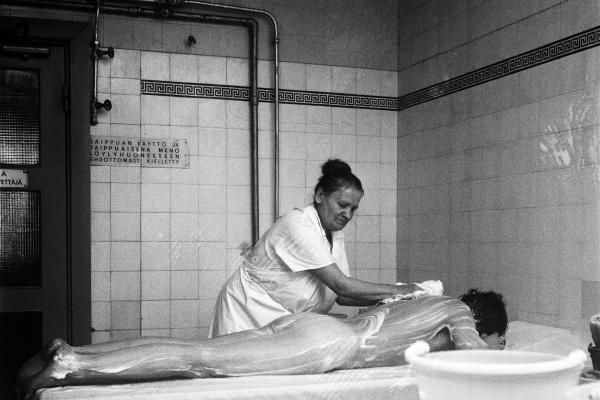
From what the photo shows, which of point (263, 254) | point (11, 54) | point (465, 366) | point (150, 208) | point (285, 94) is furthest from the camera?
point (285, 94)

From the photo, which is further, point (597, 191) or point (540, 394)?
point (597, 191)

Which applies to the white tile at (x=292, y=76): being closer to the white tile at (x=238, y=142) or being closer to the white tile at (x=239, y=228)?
the white tile at (x=238, y=142)

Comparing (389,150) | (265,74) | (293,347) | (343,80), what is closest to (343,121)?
(343,80)

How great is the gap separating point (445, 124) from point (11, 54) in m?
2.66

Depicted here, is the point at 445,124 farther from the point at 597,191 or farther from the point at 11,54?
the point at 11,54

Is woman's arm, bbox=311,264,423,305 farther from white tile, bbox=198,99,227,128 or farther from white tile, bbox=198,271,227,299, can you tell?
white tile, bbox=198,99,227,128

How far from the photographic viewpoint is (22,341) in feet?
13.3

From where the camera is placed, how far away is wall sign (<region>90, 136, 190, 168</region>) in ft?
14.0

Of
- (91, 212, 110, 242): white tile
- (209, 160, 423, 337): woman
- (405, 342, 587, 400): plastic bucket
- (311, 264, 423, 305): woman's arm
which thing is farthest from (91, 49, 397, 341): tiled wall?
(405, 342, 587, 400): plastic bucket

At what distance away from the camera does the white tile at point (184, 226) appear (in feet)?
14.5

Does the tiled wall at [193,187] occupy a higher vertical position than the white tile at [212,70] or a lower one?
lower

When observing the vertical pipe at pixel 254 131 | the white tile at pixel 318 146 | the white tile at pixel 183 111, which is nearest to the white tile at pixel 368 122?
the white tile at pixel 318 146

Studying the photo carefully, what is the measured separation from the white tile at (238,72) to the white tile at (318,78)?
17.3 inches

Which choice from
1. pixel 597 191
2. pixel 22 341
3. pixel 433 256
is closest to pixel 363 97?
pixel 433 256
